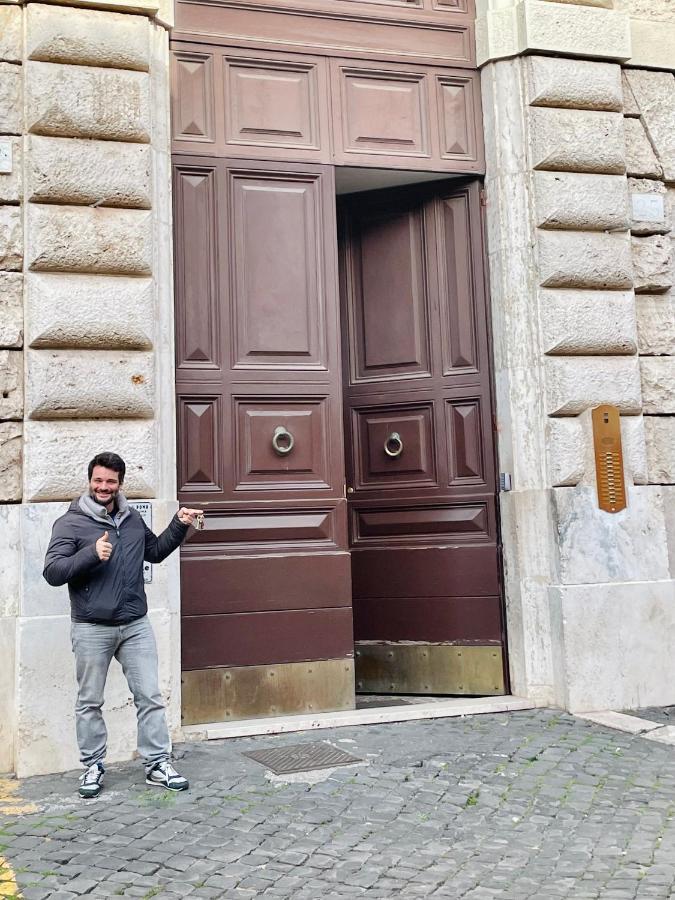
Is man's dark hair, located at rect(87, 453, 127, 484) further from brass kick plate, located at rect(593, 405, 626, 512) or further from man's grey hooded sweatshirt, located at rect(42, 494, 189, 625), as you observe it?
brass kick plate, located at rect(593, 405, 626, 512)

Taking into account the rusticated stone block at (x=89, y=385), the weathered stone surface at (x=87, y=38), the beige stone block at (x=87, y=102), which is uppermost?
the weathered stone surface at (x=87, y=38)

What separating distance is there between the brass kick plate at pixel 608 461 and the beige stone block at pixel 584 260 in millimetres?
885

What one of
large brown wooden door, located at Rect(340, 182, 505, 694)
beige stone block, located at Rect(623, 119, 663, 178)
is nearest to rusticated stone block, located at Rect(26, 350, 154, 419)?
large brown wooden door, located at Rect(340, 182, 505, 694)

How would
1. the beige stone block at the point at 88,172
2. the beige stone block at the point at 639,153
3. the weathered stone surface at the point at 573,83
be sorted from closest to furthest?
the beige stone block at the point at 88,172 → the weathered stone surface at the point at 573,83 → the beige stone block at the point at 639,153

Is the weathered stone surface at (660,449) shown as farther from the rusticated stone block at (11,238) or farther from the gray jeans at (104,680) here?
the rusticated stone block at (11,238)

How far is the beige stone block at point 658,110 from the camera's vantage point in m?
7.20

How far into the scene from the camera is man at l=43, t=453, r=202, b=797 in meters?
4.92

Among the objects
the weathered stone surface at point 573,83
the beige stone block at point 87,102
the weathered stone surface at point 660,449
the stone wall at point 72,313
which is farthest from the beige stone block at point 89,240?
the weathered stone surface at point 660,449

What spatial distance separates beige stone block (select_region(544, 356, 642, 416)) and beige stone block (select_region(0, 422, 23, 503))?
335cm

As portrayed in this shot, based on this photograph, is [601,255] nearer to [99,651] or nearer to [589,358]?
[589,358]

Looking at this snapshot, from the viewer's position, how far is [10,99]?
19.3 ft

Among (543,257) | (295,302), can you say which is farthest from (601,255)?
→ (295,302)

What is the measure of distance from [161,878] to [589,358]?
441 cm

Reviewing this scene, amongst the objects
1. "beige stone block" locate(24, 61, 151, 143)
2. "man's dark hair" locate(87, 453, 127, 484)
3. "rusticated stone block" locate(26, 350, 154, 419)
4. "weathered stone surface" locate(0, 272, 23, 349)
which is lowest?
"man's dark hair" locate(87, 453, 127, 484)
